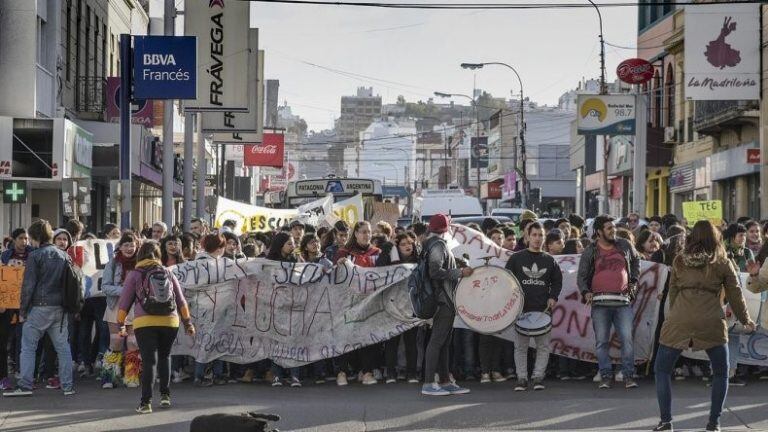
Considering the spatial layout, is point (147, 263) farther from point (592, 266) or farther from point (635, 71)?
point (635, 71)

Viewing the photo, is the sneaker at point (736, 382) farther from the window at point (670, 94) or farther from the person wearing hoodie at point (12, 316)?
the window at point (670, 94)

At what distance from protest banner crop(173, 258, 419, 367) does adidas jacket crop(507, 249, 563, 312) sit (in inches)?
52.0

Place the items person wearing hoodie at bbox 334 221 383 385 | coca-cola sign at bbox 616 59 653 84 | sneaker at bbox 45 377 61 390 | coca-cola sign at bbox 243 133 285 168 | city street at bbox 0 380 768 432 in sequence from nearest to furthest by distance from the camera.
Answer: city street at bbox 0 380 768 432, sneaker at bbox 45 377 61 390, person wearing hoodie at bbox 334 221 383 385, coca-cola sign at bbox 616 59 653 84, coca-cola sign at bbox 243 133 285 168

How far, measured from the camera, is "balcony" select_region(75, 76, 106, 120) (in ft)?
113

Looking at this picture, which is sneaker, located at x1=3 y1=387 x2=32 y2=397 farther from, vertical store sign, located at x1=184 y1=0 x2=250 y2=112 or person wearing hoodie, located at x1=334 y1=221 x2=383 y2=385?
vertical store sign, located at x1=184 y1=0 x2=250 y2=112

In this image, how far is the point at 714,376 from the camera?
34.5ft

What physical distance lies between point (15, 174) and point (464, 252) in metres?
12.9

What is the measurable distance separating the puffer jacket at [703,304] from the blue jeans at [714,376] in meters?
0.08

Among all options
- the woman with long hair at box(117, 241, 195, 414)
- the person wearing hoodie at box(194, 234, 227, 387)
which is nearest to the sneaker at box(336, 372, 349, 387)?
the person wearing hoodie at box(194, 234, 227, 387)

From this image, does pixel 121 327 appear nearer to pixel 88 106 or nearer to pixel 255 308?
pixel 255 308

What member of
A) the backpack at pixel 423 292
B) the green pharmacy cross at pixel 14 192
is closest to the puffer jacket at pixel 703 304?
the backpack at pixel 423 292

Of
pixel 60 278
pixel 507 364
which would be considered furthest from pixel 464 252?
pixel 60 278

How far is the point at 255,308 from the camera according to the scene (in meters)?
14.7

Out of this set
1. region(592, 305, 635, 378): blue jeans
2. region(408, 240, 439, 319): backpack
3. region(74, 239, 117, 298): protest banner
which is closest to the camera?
region(408, 240, 439, 319): backpack
